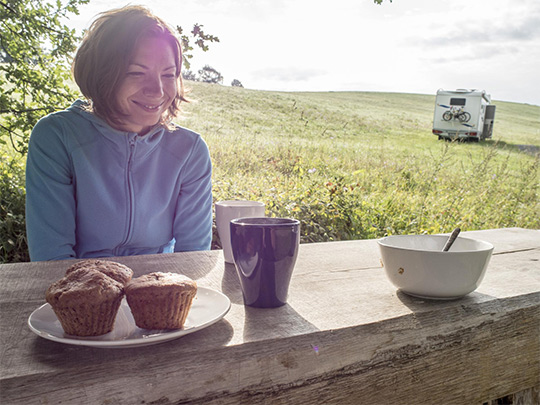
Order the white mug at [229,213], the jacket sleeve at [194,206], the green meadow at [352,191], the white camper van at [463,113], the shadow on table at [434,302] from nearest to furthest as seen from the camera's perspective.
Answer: the shadow on table at [434,302] < the white mug at [229,213] < the jacket sleeve at [194,206] < the green meadow at [352,191] < the white camper van at [463,113]

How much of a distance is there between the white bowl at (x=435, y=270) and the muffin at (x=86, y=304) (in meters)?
0.55

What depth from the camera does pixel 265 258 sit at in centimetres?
87

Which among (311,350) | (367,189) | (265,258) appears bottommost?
(367,189)

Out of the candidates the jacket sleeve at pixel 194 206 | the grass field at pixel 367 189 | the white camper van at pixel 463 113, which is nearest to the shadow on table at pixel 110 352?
the jacket sleeve at pixel 194 206

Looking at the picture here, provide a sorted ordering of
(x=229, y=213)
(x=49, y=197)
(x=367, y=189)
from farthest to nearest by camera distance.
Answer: (x=367, y=189) < (x=49, y=197) < (x=229, y=213)

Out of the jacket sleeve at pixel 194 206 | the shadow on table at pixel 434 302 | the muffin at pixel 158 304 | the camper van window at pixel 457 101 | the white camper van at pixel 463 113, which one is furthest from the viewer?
the camper van window at pixel 457 101

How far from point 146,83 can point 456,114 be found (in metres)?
17.2

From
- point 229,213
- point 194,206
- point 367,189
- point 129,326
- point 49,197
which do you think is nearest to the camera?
point 129,326

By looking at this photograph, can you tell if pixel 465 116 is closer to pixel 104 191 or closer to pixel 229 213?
pixel 104 191

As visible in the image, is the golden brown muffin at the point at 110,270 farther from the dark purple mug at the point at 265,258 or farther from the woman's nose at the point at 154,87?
the woman's nose at the point at 154,87

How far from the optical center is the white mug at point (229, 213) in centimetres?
117

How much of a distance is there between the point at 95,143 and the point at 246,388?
1.23 meters

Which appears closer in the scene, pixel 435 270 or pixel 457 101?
pixel 435 270

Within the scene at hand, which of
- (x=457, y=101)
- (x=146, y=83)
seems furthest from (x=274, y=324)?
(x=457, y=101)
